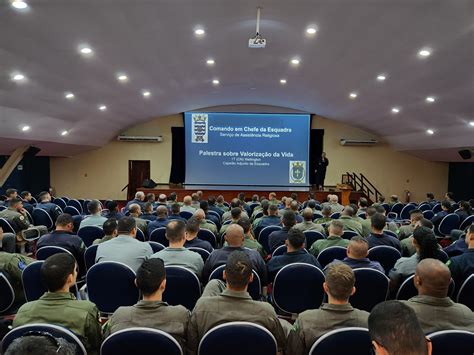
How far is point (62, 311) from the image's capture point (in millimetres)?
2197

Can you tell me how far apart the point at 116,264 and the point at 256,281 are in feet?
3.97

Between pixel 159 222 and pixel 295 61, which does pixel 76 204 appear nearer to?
pixel 159 222

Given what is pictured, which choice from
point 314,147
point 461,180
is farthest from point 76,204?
point 461,180

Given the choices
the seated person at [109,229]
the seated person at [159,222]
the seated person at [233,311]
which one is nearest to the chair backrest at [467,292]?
the seated person at [233,311]

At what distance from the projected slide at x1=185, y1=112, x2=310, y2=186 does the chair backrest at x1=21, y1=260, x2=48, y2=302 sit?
14304 mm

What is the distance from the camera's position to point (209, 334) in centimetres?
194

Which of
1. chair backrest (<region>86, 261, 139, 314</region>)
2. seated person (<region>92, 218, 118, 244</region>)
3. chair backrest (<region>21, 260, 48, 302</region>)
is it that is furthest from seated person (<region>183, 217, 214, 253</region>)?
chair backrest (<region>21, 260, 48, 302</region>)

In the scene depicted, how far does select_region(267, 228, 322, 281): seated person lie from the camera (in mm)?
3555

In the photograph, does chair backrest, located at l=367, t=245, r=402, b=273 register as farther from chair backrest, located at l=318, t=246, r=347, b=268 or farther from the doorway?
the doorway

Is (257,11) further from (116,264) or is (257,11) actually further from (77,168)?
(77,168)

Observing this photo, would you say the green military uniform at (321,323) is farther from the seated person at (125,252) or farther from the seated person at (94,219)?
the seated person at (94,219)

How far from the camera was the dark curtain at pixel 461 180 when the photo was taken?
667 inches

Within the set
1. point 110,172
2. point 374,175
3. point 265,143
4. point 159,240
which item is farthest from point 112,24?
point 374,175

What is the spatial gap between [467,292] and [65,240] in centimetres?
403
